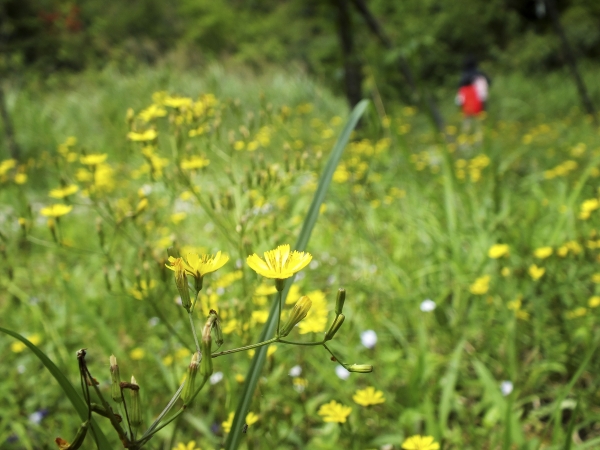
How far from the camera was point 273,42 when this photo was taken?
16.2 m

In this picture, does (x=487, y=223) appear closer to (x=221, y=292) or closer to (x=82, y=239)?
(x=221, y=292)

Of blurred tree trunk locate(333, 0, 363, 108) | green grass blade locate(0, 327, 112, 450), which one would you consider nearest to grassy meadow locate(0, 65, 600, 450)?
green grass blade locate(0, 327, 112, 450)

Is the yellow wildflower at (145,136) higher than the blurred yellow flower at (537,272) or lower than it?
higher

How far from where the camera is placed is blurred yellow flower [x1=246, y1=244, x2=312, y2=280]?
0.48 m

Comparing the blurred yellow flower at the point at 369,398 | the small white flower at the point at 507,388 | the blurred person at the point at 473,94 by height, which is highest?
the blurred yellow flower at the point at 369,398

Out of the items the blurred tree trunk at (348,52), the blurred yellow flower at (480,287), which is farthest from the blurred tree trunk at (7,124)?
the blurred yellow flower at (480,287)

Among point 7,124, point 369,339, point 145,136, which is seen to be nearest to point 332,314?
point 369,339

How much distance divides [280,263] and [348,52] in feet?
13.2

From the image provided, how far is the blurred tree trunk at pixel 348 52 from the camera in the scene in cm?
404

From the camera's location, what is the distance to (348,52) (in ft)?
13.7

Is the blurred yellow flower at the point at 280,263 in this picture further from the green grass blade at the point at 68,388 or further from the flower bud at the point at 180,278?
the green grass blade at the point at 68,388

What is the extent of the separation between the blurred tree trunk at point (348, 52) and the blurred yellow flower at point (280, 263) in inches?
148

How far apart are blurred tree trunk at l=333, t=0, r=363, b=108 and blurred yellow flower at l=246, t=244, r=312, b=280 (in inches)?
148

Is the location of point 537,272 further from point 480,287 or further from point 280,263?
point 280,263
